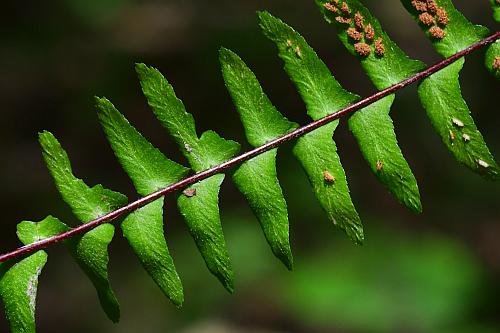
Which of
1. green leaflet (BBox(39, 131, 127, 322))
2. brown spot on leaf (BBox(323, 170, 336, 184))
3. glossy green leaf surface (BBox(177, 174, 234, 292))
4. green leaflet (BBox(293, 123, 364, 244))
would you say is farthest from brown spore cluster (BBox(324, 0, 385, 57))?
green leaflet (BBox(39, 131, 127, 322))

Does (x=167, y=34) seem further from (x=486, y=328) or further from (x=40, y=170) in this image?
(x=486, y=328)

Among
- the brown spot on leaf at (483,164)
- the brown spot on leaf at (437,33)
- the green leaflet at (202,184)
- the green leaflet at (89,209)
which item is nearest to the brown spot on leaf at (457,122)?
the brown spot on leaf at (483,164)

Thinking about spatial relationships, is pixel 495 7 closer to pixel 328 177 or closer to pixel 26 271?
pixel 328 177

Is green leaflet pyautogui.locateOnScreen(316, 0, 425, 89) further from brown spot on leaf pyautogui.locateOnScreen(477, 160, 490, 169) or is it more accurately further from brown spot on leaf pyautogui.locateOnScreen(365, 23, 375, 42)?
brown spot on leaf pyautogui.locateOnScreen(477, 160, 490, 169)

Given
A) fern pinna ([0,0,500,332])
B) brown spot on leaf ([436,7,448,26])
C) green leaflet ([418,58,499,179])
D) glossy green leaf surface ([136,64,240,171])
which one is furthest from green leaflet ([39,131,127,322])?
brown spot on leaf ([436,7,448,26])

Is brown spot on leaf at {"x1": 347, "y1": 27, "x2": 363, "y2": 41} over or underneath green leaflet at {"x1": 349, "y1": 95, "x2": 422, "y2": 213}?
over

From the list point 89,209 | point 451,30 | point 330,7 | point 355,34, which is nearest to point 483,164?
point 451,30

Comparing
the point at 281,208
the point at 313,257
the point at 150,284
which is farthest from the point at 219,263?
the point at 150,284

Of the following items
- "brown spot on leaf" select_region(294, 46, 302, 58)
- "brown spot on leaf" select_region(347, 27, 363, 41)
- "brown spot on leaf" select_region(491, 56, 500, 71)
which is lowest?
"brown spot on leaf" select_region(491, 56, 500, 71)
